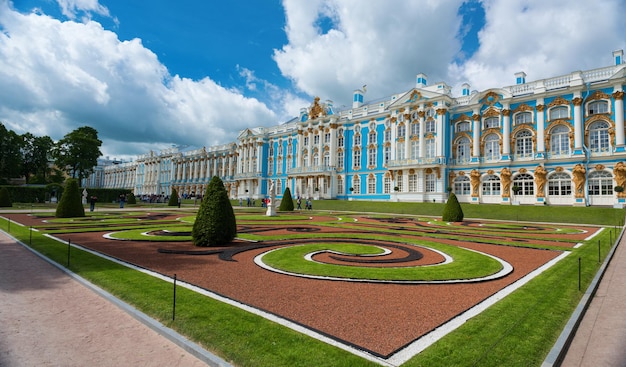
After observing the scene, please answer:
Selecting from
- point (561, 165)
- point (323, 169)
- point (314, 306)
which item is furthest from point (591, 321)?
point (323, 169)

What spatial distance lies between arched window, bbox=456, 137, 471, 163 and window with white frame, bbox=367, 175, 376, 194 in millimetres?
13337

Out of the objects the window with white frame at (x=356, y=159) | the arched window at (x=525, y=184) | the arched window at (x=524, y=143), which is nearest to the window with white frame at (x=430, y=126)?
the arched window at (x=524, y=143)

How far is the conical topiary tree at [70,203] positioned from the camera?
24.5 metres

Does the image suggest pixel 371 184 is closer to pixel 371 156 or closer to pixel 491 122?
pixel 371 156

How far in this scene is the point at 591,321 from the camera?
19.1 ft

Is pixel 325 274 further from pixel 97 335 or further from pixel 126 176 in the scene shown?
pixel 126 176

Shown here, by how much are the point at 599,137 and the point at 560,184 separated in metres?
6.17

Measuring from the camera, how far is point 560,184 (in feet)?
120

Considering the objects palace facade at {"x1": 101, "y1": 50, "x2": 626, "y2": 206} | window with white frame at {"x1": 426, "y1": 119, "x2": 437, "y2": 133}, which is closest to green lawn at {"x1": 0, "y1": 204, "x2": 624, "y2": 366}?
palace facade at {"x1": 101, "y1": 50, "x2": 626, "y2": 206}

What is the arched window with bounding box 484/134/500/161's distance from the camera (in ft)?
135

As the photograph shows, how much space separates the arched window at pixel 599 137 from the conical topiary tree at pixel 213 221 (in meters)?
40.7

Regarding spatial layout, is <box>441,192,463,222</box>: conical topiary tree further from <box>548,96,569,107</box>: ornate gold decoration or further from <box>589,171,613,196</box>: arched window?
<box>548,96,569,107</box>: ornate gold decoration

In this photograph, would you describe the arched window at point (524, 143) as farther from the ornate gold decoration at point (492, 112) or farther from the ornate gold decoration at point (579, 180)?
the ornate gold decoration at point (579, 180)

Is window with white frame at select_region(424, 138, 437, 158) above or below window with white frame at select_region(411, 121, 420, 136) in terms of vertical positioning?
below
